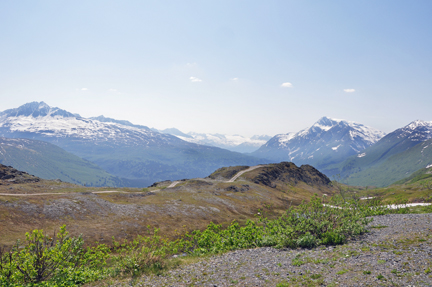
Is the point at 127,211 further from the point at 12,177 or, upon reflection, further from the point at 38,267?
the point at 12,177

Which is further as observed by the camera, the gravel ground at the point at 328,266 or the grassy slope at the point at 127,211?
the grassy slope at the point at 127,211

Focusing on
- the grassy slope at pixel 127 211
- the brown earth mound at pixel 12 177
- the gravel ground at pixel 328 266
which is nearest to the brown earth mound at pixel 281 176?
the grassy slope at pixel 127 211

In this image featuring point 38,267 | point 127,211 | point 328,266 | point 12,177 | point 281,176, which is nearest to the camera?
point 328,266

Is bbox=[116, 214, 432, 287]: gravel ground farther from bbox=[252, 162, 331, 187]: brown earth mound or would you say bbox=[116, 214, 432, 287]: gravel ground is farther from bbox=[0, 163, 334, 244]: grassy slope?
bbox=[252, 162, 331, 187]: brown earth mound

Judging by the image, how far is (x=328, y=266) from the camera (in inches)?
728

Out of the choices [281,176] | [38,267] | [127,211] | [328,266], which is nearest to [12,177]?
[127,211]

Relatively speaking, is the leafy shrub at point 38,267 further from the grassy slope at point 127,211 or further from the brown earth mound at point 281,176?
the brown earth mound at point 281,176

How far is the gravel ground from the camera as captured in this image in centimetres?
1562

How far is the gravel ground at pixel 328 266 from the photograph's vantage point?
15.6 metres

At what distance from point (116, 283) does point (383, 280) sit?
19039 mm

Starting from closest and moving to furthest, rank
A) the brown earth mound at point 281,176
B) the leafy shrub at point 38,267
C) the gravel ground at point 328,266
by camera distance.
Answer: the gravel ground at point 328,266, the leafy shrub at point 38,267, the brown earth mound at point 281,176

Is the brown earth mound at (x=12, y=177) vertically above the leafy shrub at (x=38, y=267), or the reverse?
the leafy shrub at (x=38, y=267)

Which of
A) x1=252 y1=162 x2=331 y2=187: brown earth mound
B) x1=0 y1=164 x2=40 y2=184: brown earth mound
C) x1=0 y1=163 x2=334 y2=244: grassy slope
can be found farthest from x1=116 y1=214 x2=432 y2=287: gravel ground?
x1=252 y1=162 x2=331 y2=187: brown earth mound

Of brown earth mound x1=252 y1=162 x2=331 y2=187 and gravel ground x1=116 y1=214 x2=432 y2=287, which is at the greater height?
gravel ground x1=116 y1=214 x2=432 y2=287
